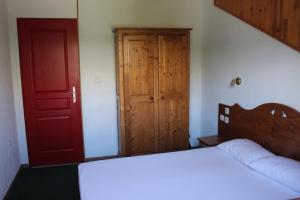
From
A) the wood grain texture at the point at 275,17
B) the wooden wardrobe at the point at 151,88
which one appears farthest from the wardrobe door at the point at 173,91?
the wood grain texture at the point at 275,17

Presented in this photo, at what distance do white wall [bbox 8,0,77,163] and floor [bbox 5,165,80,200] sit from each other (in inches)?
21.5

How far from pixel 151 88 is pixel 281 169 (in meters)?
1.94

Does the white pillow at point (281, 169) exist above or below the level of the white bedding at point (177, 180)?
above

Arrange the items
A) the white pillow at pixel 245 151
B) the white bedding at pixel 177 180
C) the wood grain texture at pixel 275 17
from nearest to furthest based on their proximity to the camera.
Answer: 1. the white bedding at pixel 177 180
2. the wood grain texture at pixel 275 17
3. the white pillow at pixel 245 151

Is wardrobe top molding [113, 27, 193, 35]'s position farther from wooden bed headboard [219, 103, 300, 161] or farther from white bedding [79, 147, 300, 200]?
white bedding [79, 147, 300, 200]

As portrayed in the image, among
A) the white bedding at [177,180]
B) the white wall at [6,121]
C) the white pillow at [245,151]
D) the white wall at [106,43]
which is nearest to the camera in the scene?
the white bedding at [177,180]

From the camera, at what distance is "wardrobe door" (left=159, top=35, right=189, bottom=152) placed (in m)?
3.59

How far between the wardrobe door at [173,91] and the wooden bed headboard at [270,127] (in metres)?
0.72

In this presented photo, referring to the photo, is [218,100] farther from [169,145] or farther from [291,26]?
[291,26]

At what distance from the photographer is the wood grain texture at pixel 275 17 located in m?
2.25

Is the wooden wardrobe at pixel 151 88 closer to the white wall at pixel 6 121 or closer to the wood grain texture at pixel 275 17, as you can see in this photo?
the wood grain texture at pixel 275 17

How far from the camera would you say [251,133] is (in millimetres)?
2848

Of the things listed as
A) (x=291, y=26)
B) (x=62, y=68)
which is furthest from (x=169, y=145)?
(x=291, y=26)

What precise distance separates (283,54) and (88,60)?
2.44 m
